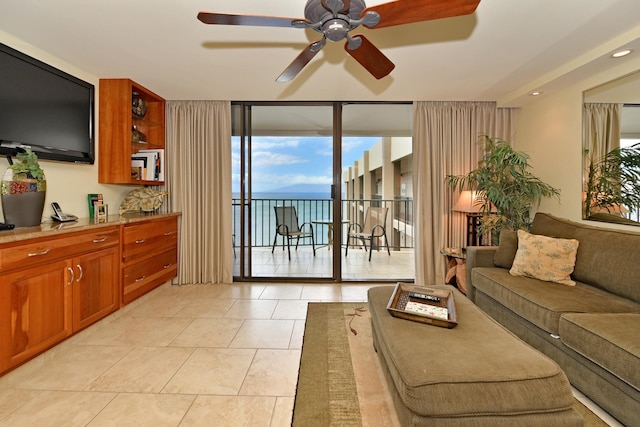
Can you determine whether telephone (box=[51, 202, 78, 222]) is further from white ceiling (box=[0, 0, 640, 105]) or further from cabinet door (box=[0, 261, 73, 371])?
white ceiling (box=[0, 0, 640, 105])

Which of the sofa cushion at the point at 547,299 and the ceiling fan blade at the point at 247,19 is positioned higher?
the ceiling fan blade at the point at 247,19

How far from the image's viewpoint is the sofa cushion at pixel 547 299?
1842 mm

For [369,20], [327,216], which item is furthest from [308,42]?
[327,216]

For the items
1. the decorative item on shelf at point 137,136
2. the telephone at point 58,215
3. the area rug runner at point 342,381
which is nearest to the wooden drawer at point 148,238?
the telephone at point 58,215

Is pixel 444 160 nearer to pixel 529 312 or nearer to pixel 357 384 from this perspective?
pixel 529 312

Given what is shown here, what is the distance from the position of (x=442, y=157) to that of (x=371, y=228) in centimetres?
194

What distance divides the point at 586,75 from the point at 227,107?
3.70 metres

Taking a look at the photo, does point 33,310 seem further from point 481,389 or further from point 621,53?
point 621,53

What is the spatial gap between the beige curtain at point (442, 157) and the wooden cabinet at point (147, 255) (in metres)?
3.00

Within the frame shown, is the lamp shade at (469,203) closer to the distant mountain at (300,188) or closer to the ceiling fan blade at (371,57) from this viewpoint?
the ceiling fan blade at (371,57)

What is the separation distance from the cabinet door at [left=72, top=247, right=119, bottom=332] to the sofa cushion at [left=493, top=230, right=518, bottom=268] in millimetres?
3476

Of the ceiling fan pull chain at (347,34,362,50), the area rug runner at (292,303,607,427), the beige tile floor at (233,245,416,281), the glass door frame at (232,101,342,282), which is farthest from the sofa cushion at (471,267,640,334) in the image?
the ceiling fan pull chain at (347,34,362,50)

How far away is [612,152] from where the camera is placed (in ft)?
8.18

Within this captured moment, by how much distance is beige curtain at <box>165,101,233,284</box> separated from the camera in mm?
3768
